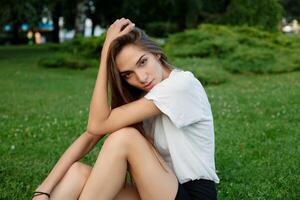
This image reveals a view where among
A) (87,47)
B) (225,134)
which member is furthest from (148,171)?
(87,47)

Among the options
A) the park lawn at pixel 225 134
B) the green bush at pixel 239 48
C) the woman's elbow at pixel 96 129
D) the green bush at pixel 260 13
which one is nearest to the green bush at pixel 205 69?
the park lawn at pixel 225 134

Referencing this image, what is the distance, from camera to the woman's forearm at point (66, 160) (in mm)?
3322

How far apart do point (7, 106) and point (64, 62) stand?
8.93 m

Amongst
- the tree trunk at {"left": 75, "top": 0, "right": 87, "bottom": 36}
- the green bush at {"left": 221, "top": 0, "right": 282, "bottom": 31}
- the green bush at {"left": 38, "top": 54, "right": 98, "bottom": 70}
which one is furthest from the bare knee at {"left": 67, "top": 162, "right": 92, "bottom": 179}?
the green bush at {"left": 221, "top": 0, "right": 282, "bottom": 31}

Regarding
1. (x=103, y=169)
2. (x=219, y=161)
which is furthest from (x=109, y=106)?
(x=219, y=161)

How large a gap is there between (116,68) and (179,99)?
465mm

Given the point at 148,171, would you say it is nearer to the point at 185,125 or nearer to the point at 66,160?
the point at 185,125

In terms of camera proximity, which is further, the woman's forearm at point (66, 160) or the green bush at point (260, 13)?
the green bush at point (260, 13)

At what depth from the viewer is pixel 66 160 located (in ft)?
11.5

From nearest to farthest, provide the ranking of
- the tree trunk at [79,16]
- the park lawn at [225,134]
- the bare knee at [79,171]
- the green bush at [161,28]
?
the bare knee at [79,171], the park lawn at [225,134], the tree trunk at [79,16], the green bush at [161,28]

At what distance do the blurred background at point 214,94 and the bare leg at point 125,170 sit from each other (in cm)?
144

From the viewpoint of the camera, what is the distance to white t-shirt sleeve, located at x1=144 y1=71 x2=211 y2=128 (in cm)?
317

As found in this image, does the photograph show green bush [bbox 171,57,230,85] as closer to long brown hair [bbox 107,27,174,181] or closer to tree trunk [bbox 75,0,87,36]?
long brown hair [bbox 107,27,174,181]

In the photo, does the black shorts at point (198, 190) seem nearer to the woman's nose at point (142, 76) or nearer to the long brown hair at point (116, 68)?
the long brown hair at point (116, 68)
